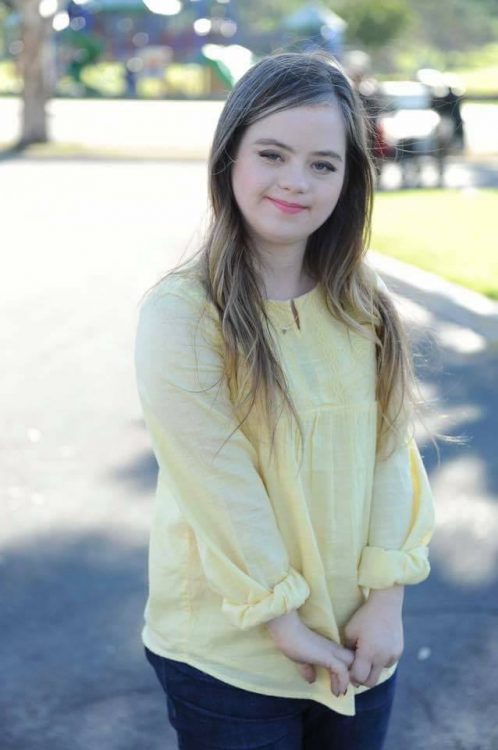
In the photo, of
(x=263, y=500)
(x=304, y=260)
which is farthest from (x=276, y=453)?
(x=304, y=260)

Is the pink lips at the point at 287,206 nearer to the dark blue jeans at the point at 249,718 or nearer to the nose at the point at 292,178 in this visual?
the nose at the point at 292,178

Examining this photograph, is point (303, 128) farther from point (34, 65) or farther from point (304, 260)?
point (34, 65)

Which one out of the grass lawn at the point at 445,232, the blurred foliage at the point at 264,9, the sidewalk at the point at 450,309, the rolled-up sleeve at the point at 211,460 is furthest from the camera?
the blurred foliage at the point at 264,9

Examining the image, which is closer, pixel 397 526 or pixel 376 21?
pixel 397 526

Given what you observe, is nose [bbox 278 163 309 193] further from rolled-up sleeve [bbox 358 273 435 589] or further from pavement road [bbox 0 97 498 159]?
pavement road [bbox 0 97 498 159]

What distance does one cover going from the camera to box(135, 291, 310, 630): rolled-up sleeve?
199 cm

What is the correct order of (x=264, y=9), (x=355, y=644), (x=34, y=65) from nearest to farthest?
(x=355, y=644) → (x=34, y=65) → (x=264, y=9)

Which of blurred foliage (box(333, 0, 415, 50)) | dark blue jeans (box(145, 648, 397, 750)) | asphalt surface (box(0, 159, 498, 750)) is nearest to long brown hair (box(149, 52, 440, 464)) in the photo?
asphalt surface (box(0, 159, 498, 750))

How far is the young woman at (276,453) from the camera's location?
6.57ft

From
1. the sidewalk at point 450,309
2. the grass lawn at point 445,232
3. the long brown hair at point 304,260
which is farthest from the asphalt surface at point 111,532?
the grass lawn at point 445,232

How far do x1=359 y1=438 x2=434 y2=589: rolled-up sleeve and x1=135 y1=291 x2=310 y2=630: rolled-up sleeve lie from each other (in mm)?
178

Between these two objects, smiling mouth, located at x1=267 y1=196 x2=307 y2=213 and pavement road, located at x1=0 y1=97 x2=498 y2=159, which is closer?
smiling mouth, located at x1=267 y1=196 x2=307 y2=213

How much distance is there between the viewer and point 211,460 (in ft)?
6.54

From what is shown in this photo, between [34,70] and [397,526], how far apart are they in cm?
2186
